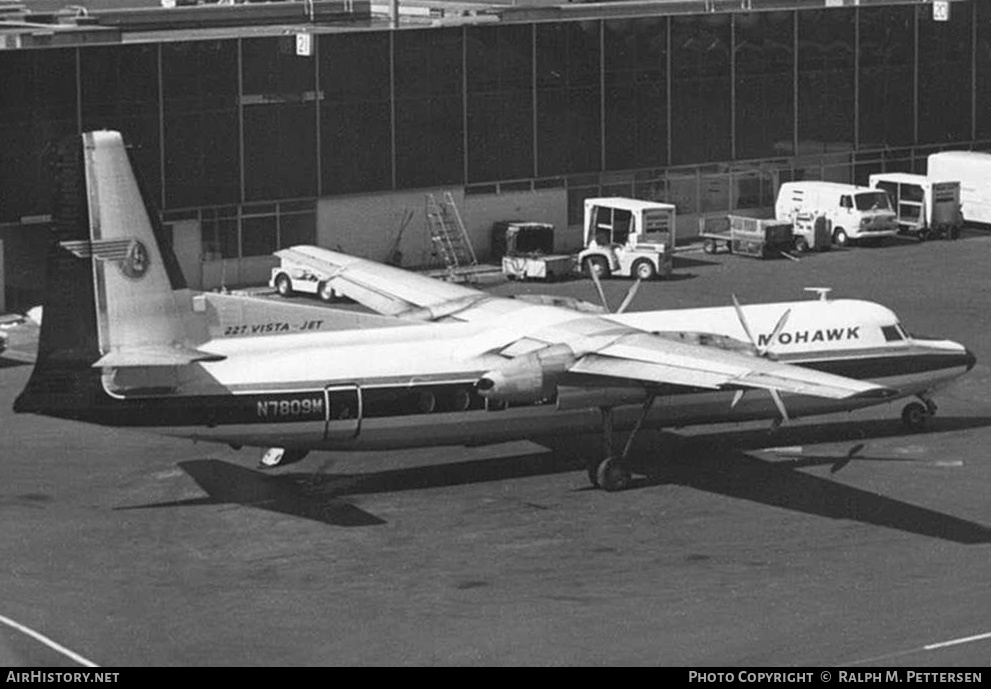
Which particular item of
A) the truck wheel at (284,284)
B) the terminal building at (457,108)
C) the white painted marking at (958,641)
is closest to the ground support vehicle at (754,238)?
the terminal building at (457,108)

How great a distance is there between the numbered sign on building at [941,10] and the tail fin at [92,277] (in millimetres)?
60755

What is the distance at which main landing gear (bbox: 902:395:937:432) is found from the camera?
186 ft

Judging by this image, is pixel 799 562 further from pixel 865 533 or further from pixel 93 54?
pixel 93 54

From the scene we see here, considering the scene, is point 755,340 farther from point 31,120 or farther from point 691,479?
point 31,120

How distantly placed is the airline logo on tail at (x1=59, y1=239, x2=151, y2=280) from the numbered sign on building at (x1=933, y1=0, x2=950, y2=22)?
60856 millimetres

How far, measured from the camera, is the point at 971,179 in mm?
92875

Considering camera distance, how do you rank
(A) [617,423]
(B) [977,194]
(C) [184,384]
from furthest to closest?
1. (B) [977,194]
2. (A) [617,423]
3. (C) [184,384]

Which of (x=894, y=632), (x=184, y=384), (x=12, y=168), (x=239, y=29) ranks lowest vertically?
(x=894, y=632)

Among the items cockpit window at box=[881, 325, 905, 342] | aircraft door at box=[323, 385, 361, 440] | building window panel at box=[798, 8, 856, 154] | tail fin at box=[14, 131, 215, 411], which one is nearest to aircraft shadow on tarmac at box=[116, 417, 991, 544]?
aircraft door at box=[323, 385, 361, 440]

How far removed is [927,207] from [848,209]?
4.36m

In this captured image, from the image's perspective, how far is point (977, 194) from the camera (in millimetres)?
92562

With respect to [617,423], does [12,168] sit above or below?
above
